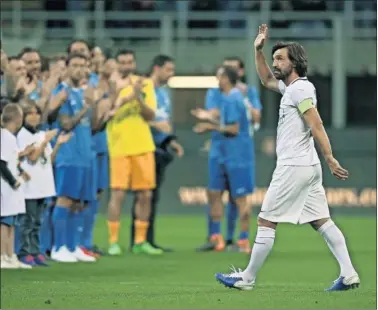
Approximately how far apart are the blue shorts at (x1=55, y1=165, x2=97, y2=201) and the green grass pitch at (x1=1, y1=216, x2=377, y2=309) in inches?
32.1

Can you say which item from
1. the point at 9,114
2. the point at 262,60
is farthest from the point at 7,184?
the point at 262,60

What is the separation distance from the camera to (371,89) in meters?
28.2

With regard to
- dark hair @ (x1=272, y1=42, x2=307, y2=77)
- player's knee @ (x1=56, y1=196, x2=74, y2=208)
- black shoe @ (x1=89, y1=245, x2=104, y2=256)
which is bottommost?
black shoe @ (x1=89, y1=245, x2=104, y2=256)

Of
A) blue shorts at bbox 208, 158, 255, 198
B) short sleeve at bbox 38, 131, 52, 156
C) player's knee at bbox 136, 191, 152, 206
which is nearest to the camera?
short sleeve at bbox 38, 131, 52, 156

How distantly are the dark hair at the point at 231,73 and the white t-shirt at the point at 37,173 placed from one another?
3832 mm

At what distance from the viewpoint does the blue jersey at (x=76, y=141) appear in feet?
52.5

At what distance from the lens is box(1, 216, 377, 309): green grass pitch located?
408 inches

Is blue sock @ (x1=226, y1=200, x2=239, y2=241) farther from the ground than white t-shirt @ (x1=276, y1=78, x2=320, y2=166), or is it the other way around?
white t-shirt @ (x1=276, y1=78, x2=320, y2=166)

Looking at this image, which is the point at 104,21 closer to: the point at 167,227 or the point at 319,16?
the point at 319,16

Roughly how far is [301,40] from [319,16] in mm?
652

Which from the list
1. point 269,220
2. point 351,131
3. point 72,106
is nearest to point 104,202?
point 351,131

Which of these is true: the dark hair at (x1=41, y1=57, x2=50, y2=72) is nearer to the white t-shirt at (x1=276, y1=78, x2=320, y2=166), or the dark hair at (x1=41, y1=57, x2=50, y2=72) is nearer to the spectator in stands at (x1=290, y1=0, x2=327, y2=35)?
the white t-shirt at (x1=276, y1=78, x2=320, y2=166)

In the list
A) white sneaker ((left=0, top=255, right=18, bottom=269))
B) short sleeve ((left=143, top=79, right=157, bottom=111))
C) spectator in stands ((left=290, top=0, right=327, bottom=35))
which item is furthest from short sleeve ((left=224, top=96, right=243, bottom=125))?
spectator in stands ((left=290, top=0, right=327, bottom=35))

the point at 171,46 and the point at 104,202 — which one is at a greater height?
the point at 171,46
